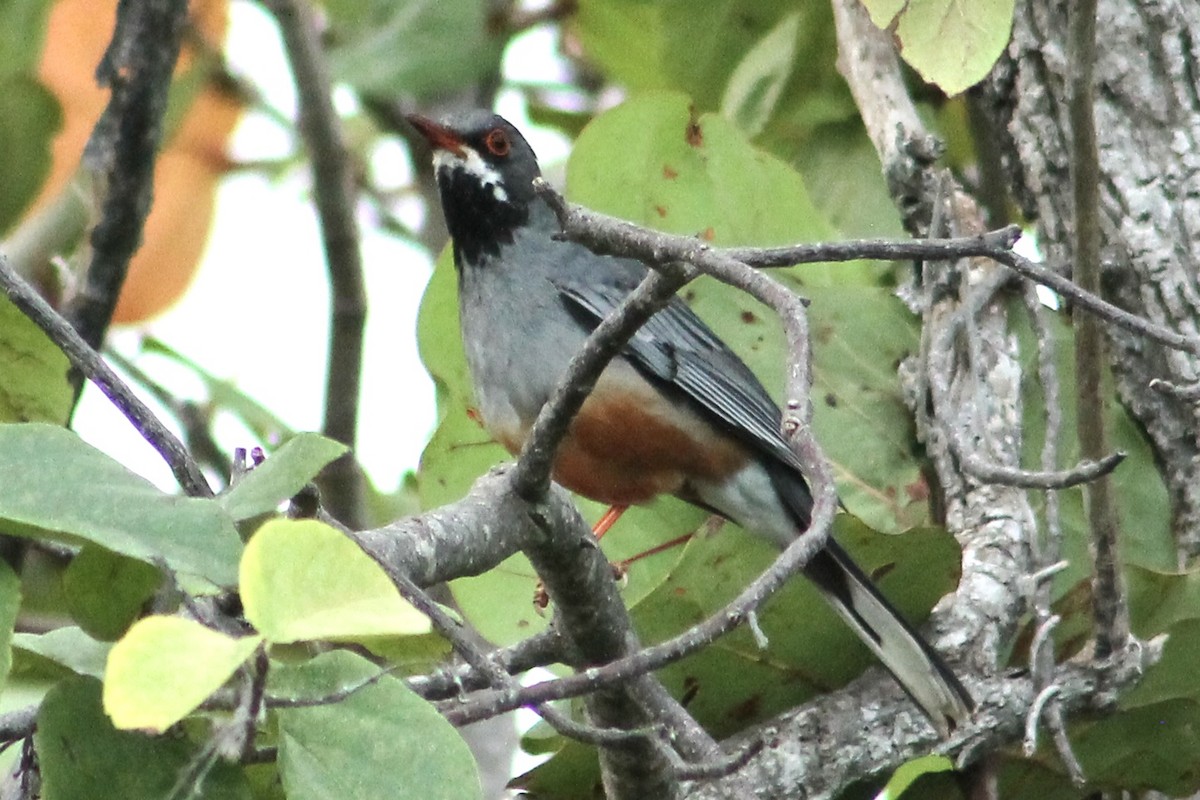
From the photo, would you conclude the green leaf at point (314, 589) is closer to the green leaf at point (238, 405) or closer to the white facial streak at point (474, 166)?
the white facial streak at point (474, 166)

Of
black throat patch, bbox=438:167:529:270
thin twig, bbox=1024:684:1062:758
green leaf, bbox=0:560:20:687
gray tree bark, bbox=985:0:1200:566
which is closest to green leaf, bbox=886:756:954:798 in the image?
thin twig, bbox=1024:684:1062:758

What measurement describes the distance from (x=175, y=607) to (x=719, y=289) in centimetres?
274

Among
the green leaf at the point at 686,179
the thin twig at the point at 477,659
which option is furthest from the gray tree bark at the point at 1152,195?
the thin twig at the point at 477,659

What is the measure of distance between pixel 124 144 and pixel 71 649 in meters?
2.70

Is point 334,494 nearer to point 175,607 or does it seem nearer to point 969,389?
point 969,389

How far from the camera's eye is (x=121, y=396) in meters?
2.17

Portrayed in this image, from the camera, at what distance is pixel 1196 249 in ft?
13.2

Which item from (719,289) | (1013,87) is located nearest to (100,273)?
(719,289)

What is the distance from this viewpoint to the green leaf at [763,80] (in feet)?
17.3

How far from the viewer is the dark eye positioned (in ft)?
16.4

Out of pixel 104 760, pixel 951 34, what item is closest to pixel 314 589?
pixel 104 760

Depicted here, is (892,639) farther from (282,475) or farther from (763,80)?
(763,80)

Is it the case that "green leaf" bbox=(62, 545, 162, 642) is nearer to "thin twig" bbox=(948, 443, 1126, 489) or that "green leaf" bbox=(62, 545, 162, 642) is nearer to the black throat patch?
"thin twig" bbox=(948, 443, 1126, 489)

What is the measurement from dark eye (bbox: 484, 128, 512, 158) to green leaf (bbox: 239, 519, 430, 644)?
3.47m
